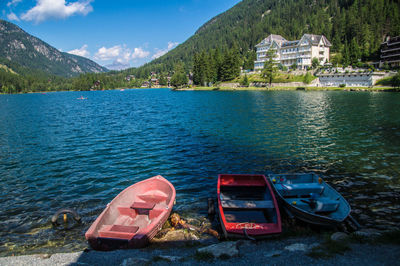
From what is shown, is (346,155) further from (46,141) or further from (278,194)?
(46,141)

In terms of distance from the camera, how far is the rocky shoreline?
816 centimetres

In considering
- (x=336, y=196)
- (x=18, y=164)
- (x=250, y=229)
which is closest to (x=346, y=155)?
(x=336, y=196)

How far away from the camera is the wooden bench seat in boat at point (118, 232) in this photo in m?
10.0

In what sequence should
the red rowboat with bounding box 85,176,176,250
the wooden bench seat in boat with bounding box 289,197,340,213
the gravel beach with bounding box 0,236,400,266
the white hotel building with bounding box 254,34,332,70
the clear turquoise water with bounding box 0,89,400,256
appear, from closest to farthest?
the gravel beach with bounding box 0,236,400,266, the red rowboat with bounding box 85,176,176,250, the wooden bench seat in boat with bounding box 289,197,340,213, the clear turquoise water with bounding box 0,89,400,256, the white hotel building with bounding box 254,34,332,70

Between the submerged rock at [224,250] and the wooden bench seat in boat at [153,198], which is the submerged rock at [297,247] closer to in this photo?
the submerged rock at [224,250]

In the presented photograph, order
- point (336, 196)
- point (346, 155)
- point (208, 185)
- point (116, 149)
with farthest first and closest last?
point (116, 149)
point (346, 155)
point (208, 185)
point (336, 196)

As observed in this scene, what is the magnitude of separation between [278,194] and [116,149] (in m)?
19.8

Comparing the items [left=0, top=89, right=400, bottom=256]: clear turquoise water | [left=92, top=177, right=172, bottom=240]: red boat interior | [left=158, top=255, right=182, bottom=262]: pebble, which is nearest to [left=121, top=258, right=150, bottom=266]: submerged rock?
[left=158, top=255, right=182, bottom=262]: pebble

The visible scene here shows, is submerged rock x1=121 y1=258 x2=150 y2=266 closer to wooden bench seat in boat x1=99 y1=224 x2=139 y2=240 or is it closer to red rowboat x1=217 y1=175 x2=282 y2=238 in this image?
wooden bench seat in boat x1=99 y1=224 x2=139 y2=240

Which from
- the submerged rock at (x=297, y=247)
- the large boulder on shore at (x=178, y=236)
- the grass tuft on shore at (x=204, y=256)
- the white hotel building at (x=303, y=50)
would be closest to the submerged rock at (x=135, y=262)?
the grass tuft on shore at (x=204, y=256)

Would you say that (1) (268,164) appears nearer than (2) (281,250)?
No

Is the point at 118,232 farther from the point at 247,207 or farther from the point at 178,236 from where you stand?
the point at 247,207

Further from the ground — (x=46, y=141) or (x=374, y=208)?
(x=46, y=141)

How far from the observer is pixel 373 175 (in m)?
18.2
